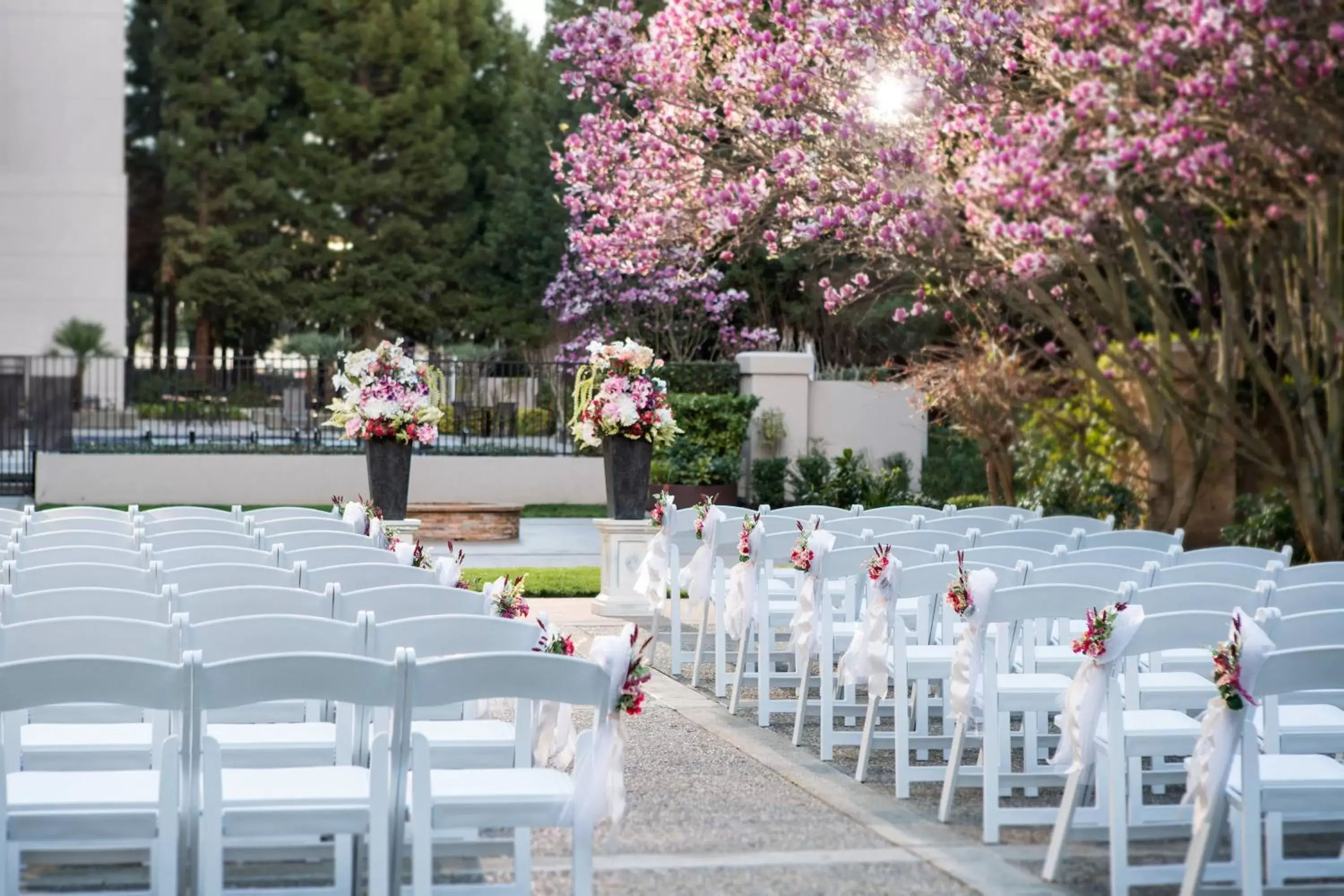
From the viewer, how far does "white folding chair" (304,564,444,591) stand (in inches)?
249

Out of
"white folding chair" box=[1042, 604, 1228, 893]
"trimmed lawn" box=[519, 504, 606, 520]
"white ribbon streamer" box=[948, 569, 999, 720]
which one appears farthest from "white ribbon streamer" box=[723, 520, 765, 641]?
"trimmed lawn" box=[519, 504, 606, 520]

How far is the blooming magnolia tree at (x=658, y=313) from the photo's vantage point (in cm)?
2661

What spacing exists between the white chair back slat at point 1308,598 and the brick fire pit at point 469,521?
37.8 ft

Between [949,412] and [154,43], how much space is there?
28.0 m

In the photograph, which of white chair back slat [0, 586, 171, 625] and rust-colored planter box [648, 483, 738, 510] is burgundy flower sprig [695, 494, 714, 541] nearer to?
white chair back slat [0, 586, 171, 625]

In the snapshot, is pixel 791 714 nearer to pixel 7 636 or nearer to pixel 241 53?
pixel 7 636

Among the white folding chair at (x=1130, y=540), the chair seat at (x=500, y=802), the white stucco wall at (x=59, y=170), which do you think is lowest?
the chair seat at (x=500, y=802)

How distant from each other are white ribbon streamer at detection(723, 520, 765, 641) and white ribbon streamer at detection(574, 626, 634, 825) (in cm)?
357

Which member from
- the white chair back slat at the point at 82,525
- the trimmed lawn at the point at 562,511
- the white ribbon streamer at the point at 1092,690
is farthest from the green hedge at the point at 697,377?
the white ribbon streamer at the point at 1092,690

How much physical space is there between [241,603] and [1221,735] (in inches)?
115

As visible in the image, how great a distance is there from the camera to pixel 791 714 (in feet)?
27.0

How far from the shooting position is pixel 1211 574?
6.63 meters

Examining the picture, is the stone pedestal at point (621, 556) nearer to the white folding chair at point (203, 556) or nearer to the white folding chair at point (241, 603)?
the white folding chair at point (203, 556)

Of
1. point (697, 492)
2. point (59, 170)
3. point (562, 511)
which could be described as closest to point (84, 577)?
point (697, 492)
